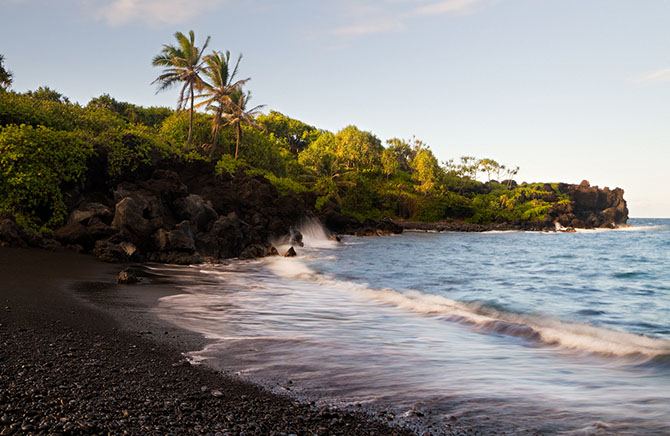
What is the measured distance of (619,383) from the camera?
18.9ft

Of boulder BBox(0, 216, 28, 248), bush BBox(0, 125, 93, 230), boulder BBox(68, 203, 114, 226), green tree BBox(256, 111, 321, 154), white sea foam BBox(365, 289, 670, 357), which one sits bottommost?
white sea foam BBox(365, 289, 670, 357)

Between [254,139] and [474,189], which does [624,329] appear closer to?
[254,139]

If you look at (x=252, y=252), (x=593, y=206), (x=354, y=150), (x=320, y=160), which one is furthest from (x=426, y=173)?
(x=252, y=252)

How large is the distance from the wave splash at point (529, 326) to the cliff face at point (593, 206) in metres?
82.6

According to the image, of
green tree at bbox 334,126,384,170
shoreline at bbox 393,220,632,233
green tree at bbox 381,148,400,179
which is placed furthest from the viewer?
Answer: green tree at bbox 381,148,400,179

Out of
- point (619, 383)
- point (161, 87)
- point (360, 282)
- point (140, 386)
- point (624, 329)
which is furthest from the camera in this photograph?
point (161, 87)

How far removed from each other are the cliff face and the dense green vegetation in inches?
144

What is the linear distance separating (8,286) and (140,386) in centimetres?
631

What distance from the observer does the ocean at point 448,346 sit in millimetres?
4426

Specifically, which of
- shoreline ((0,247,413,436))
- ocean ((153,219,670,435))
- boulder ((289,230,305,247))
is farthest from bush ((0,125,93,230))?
boulder ((289,230,305,247))

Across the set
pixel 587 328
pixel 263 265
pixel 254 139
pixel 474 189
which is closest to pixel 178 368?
pixel 587 328

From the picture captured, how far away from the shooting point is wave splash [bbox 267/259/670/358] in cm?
768

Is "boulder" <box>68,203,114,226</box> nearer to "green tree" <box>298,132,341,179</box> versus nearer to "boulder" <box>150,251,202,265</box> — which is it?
"boulder" <box>150,251,202,265</box>

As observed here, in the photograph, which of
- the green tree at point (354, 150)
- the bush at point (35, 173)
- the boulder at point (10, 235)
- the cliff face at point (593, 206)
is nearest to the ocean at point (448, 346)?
the boulder at point (10, 235)
